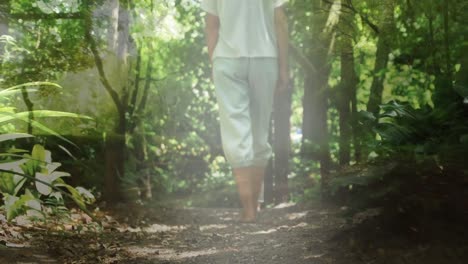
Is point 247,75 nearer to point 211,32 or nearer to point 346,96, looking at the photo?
point 211,32

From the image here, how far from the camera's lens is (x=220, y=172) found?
189cm

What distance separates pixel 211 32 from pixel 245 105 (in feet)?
0.91

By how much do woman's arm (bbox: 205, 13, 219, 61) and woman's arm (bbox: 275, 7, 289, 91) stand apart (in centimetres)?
19

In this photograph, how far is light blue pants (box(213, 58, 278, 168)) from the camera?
182cm

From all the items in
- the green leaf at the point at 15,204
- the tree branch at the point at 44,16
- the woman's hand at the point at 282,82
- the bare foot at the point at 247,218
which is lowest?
the bare foot at the point at 247,218

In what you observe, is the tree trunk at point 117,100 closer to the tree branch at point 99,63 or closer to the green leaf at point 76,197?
the tree branch at point 99,63

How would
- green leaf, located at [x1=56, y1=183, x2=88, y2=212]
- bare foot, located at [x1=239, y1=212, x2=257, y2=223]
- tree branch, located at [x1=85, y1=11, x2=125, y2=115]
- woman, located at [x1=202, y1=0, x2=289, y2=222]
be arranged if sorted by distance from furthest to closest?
bare foot, located at [x1=239, y1=212, x2=257, y2=223] → woman, located at [x1=202, y1=0, x2=289, y2=222] → tree branch, located at [x1=85, y1=11, x2=125, y2=115] → green leaf, located at [x1=56, y1=183, x2=88, y2=212]

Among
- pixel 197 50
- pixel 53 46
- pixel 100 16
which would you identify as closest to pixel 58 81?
pixel 53 46

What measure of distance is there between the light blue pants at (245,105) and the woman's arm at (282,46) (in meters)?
0.04

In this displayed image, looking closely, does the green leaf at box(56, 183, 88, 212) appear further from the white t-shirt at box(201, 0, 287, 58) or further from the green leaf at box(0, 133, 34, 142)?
the white t-shirt at box(201, 0, 287, 58)

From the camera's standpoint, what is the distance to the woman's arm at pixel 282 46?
5.80ft

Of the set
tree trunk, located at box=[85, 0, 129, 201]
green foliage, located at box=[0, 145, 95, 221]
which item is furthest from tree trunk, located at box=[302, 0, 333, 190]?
green foliage, located at box=[0, 145, 95, 221]

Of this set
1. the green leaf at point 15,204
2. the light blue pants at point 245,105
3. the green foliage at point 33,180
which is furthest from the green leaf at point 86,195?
the light blue pants at point 245,105

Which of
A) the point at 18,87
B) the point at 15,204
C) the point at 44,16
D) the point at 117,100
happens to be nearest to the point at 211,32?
the point at 117,100
